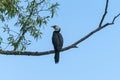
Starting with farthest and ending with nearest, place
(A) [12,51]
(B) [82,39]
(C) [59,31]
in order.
→ 1. (C) [59,31]
2. (A) [12,51]
3. (B) [82,39]

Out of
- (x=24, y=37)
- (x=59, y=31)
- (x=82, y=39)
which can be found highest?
(x=82, y=39)

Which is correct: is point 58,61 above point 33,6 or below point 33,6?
below

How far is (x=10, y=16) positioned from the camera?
47.2 ft

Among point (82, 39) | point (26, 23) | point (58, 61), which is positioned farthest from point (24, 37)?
point (82, 39)

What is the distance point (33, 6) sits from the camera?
47.2 ft

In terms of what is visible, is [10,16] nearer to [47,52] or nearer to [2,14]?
[2,14]

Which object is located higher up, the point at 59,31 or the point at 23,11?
the point at 23,11

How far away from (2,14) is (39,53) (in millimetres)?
2011

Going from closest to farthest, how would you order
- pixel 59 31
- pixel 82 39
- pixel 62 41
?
pixel 82 39 → pixel 62 41 → pixel 59 31

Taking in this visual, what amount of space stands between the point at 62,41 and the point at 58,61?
100 cm

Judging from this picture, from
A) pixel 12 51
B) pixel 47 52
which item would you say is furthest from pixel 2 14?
pixel 47 52

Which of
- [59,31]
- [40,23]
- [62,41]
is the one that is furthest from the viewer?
[59,31]

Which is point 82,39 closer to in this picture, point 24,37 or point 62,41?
point 24,37

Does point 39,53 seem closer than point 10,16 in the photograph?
Yes
